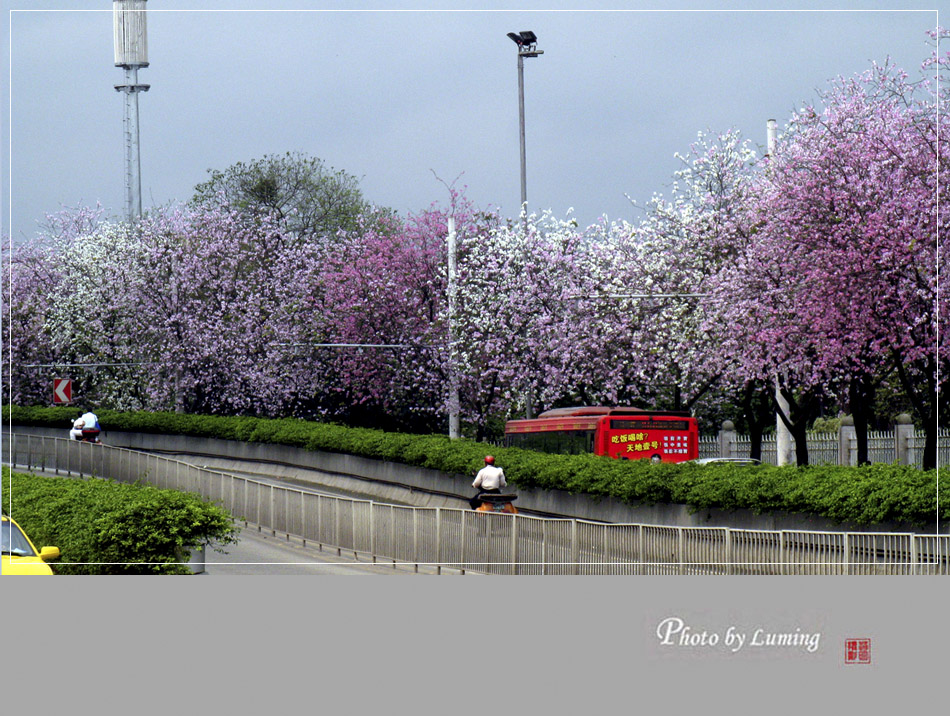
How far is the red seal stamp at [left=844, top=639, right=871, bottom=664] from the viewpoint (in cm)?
1323

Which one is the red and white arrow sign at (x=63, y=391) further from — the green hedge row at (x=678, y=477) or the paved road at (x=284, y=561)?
the paved road at (x=284, y=561)

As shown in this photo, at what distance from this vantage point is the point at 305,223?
47906 millimetres

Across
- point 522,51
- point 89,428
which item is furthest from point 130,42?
point 89,428

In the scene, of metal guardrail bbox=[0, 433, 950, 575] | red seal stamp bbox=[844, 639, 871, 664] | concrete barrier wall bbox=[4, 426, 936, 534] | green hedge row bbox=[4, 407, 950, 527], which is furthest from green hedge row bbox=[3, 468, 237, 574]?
concrete barrier wall bbox=[4, 426, 936, 534]

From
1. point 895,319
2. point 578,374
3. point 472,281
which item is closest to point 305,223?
point 472,281

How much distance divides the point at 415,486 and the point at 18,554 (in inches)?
732

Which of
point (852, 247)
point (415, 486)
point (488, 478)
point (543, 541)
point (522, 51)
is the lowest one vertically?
point (415, 486)

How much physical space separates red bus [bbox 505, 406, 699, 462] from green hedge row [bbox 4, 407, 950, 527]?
1.84 m

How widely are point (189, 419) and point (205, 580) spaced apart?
27489mm

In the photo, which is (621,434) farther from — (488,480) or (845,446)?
(845,446)

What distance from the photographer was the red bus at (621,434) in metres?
29.9

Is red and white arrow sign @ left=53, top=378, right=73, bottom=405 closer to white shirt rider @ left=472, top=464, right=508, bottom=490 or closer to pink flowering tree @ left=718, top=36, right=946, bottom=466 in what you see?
white shirt rider @ left=472, top=464, right=508, bottom=490

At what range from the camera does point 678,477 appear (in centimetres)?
2347

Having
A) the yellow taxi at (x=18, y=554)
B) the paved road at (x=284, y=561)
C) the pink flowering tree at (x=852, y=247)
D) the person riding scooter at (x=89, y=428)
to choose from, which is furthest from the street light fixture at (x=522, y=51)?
the person riding scooter at (x=89, y=428)
